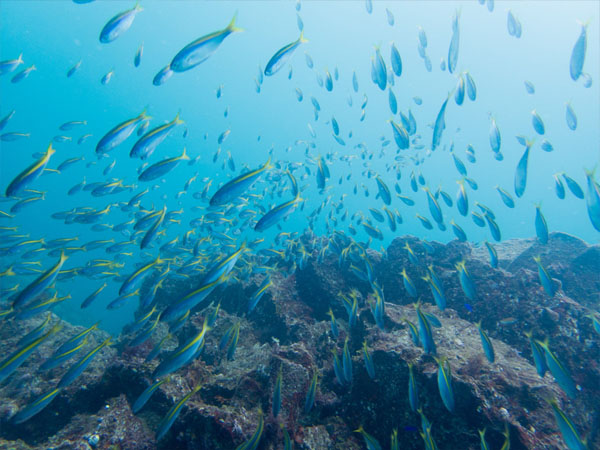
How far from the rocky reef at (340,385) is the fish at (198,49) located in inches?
183

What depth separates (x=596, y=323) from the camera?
186 inches

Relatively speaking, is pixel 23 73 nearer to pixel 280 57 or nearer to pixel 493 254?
pixel 280 57

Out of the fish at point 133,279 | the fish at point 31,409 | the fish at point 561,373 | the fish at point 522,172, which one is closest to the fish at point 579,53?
the fish at point 522,172

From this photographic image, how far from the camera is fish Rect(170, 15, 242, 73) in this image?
3.51 meters

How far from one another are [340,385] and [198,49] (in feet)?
19.0

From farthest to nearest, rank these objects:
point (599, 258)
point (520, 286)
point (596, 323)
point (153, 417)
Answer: point (599, 258)
point (520, 286)
point (596, 323)
point (153, 417)

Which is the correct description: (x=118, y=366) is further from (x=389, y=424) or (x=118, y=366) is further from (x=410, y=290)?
(x=410, y=290)

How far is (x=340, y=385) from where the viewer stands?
14.8 feet

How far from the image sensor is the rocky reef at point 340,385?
3377 mm

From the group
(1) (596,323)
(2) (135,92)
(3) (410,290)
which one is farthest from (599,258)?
(2) (135,92)

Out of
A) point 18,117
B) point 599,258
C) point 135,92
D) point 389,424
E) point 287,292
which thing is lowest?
point 389,424

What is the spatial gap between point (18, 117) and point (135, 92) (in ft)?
119

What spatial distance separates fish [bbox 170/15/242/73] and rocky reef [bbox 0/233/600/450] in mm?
4656

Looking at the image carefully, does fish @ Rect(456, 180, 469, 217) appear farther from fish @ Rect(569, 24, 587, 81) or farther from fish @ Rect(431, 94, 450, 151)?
fish @ Rect(569, 24, 587, 81)
